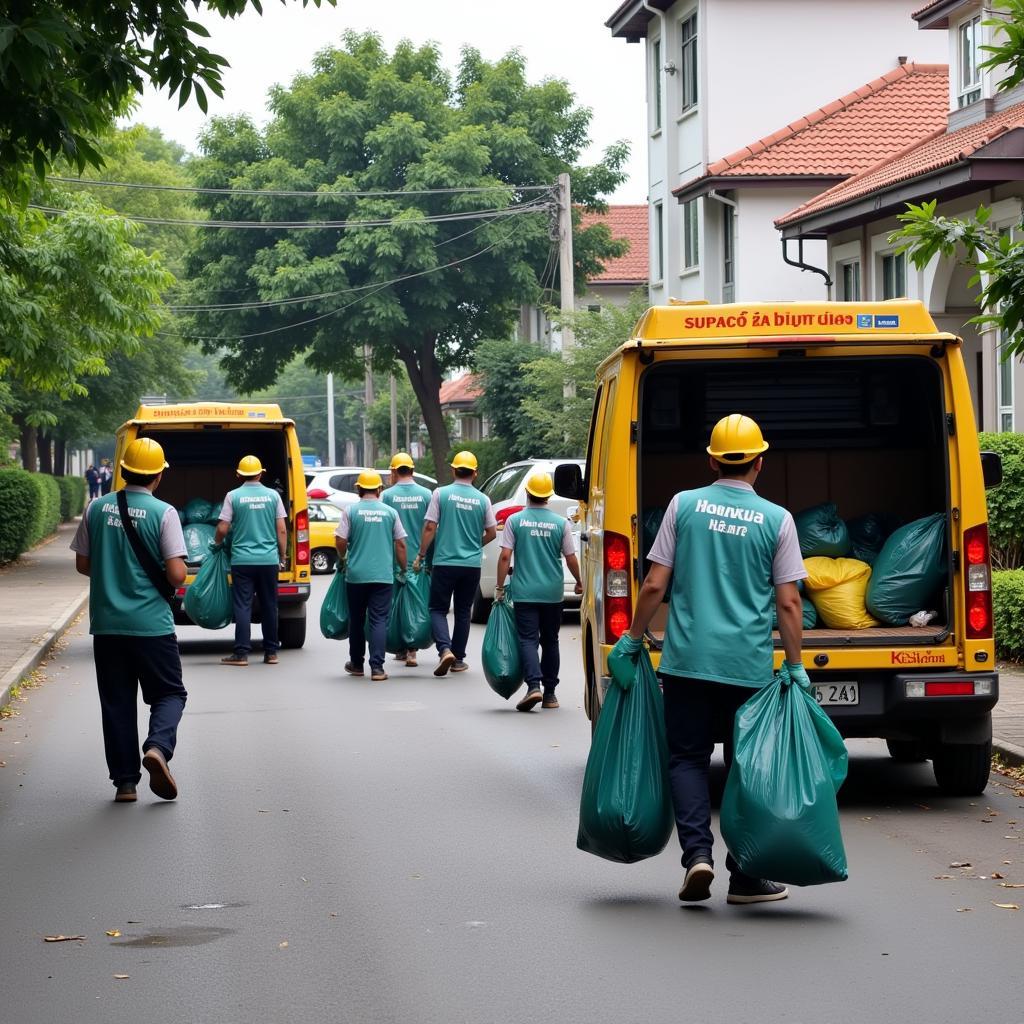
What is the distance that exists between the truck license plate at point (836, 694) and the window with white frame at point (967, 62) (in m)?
16.9

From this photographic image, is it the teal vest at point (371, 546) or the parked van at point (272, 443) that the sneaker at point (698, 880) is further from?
the parked van at point (272, 443)

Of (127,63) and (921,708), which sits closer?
(921,708)

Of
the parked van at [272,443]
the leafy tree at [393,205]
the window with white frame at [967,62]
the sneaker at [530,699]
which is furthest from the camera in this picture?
the leafy tree at [393,205]

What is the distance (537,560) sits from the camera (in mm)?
12938

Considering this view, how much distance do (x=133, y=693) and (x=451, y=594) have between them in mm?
6204

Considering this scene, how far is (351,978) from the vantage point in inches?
233

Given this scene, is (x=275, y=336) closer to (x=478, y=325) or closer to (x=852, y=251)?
(x=478, y=325)

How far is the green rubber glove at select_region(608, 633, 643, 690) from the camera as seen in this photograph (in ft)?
23.0

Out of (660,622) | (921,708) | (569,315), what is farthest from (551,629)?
(569,315)

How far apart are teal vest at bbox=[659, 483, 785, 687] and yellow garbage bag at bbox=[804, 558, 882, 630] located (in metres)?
2.93

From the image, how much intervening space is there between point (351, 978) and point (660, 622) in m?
4.68

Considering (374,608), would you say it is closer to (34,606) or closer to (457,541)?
(457,541)

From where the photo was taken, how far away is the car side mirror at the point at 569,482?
10867mm

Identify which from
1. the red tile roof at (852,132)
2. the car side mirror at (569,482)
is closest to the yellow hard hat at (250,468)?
the car side mirror at (569,482)
